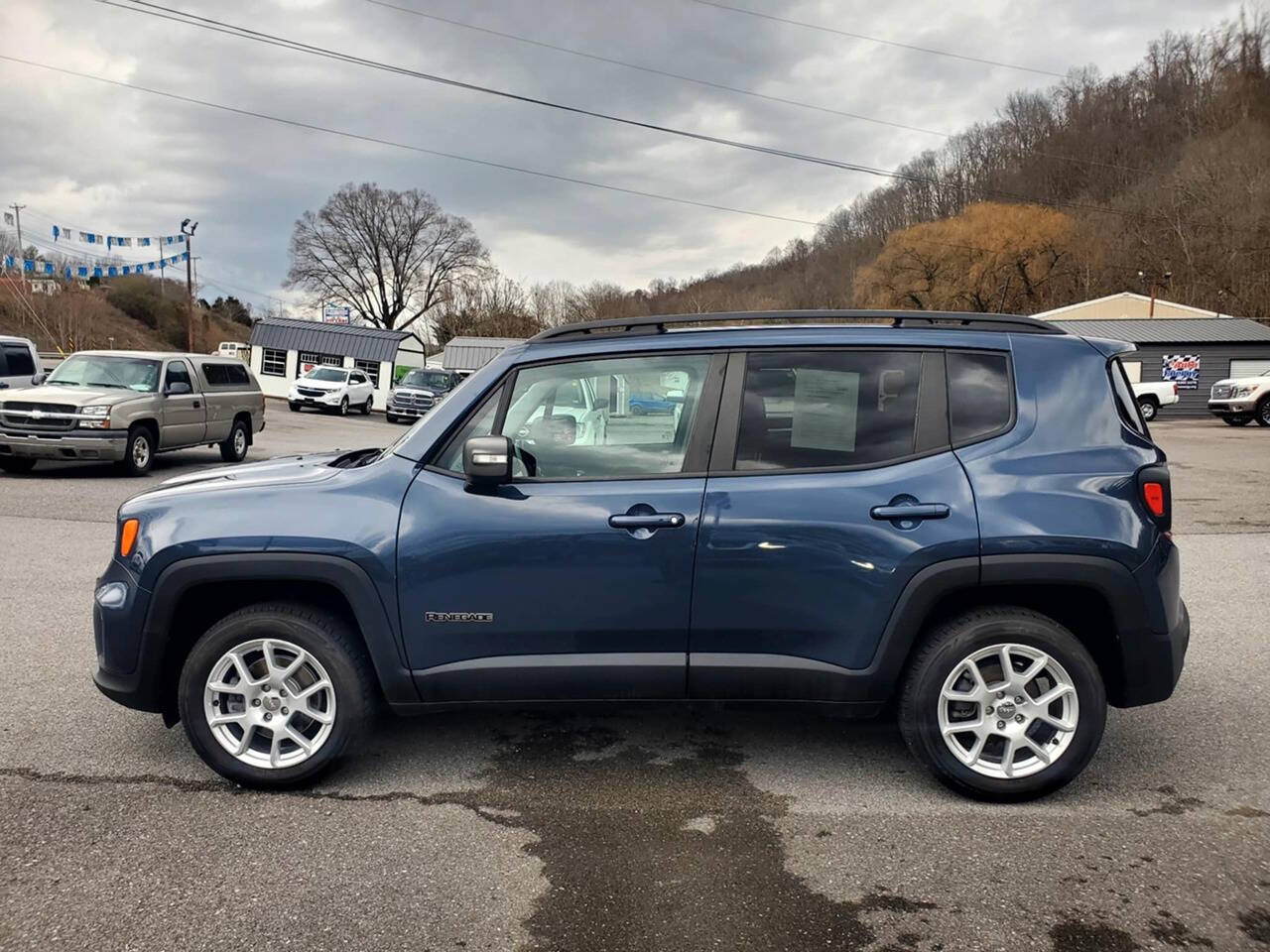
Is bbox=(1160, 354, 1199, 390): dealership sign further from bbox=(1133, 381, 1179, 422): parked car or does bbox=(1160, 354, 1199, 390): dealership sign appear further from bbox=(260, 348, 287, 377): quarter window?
bbox=(260, 348, 287, 377): quarter window

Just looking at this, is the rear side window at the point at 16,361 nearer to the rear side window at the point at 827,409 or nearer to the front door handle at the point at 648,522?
the front door handle at the point at 648,522

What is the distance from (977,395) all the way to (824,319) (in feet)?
2.35

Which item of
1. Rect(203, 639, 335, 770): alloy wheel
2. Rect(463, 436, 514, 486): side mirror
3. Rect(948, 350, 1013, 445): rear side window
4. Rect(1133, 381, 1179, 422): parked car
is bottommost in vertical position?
Rect(203, 639, 335, 770): alloy wheel

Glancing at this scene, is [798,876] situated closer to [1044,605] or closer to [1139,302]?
[1044,605]

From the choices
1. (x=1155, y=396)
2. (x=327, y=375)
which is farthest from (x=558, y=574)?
(x=327, y=375)

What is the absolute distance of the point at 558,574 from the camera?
3.40 m

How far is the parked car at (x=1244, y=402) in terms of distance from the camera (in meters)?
28.6

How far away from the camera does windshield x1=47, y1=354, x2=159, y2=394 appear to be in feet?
43.5

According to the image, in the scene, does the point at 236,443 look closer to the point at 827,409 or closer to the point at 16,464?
the point at 16,464

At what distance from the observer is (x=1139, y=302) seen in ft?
169

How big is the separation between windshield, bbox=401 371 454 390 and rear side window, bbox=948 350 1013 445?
1302 inches

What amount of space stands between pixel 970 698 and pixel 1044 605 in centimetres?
51

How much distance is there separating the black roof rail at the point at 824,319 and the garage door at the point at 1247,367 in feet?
145

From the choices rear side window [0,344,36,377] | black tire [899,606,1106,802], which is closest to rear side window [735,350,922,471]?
black tire [899,606,1106,802]
